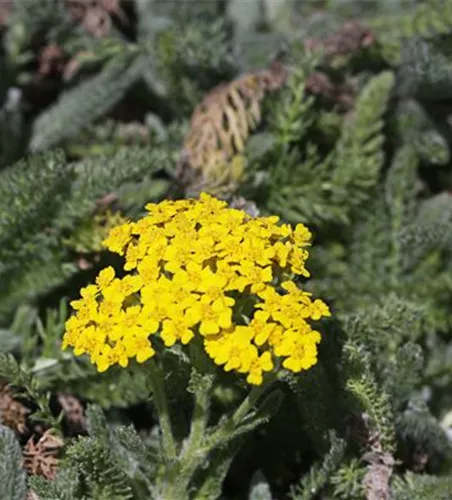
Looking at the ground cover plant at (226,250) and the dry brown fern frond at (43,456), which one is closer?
the ground cover plant at (226,250)

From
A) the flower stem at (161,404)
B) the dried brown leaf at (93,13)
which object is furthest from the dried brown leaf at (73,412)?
the dried brown leaf at (93,13)

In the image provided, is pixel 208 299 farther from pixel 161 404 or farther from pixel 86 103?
pixel 86 103

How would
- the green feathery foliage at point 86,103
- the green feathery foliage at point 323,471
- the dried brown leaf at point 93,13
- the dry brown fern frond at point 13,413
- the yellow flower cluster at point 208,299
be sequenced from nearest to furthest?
1. the yellow flower cluster at point 208,299
2. the green feathery foliage at point 323,471
3. the dry brown fern frond at point 13,413
4. the green feathery foliage at point 86,103
5. the dried brown leaf at point 93,13

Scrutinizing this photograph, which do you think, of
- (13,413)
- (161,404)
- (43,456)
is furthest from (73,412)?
(161,404)

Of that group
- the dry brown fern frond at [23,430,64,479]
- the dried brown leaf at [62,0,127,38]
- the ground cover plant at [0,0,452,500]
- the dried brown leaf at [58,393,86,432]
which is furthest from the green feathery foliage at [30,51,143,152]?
the dry brown fern frond at [23,430,64,479]

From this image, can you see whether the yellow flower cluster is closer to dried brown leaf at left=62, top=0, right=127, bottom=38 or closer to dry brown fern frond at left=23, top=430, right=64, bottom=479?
dry brown fern frond at left=23, top=430, right=64, bottom=479

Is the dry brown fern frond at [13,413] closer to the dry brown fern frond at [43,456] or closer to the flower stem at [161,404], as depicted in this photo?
the dry brown fern frond at [43,456]
